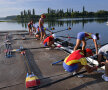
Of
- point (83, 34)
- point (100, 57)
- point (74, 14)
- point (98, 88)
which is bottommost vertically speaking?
point (98, 88)

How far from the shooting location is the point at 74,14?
13100 centimetres

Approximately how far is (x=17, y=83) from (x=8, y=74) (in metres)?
0.90

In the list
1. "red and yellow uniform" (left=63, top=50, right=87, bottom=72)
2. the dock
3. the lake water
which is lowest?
the dock

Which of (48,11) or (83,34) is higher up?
(48,11)

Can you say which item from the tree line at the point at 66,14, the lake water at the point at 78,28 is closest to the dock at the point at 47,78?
the lake water at the point at 78,28

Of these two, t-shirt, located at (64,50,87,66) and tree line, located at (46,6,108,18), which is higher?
tree line, located at (46,6,108,18)

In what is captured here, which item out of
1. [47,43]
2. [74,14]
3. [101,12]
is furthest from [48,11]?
[47,43]

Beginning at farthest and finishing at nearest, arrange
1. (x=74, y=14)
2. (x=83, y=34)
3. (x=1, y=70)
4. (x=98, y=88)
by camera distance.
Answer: (x=74, y=14) → (x=83, y=34) → (x=1, y=70) → (x=98, y=88)

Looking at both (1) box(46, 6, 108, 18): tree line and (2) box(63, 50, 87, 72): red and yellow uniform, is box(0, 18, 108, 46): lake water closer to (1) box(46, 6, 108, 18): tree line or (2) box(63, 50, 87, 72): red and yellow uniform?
(2) box(63, 50, 87, 72): red and yellow uniform

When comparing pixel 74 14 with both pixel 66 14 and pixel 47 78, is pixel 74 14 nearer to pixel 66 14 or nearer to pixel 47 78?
pixel 66 14

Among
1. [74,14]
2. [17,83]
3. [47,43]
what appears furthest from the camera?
[74,14]

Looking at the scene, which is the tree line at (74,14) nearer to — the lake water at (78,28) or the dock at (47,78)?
the lake water at (78,28)

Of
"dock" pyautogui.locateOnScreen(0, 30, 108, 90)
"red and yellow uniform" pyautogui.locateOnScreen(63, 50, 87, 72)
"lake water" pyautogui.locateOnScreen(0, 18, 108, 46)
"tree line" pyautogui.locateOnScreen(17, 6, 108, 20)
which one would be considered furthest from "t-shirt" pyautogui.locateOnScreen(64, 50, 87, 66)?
"tree line" pyautogui.locateOnScreen(17, 6, 108, 20)

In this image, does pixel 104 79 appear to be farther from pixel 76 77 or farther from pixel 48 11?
pixel 48 11
